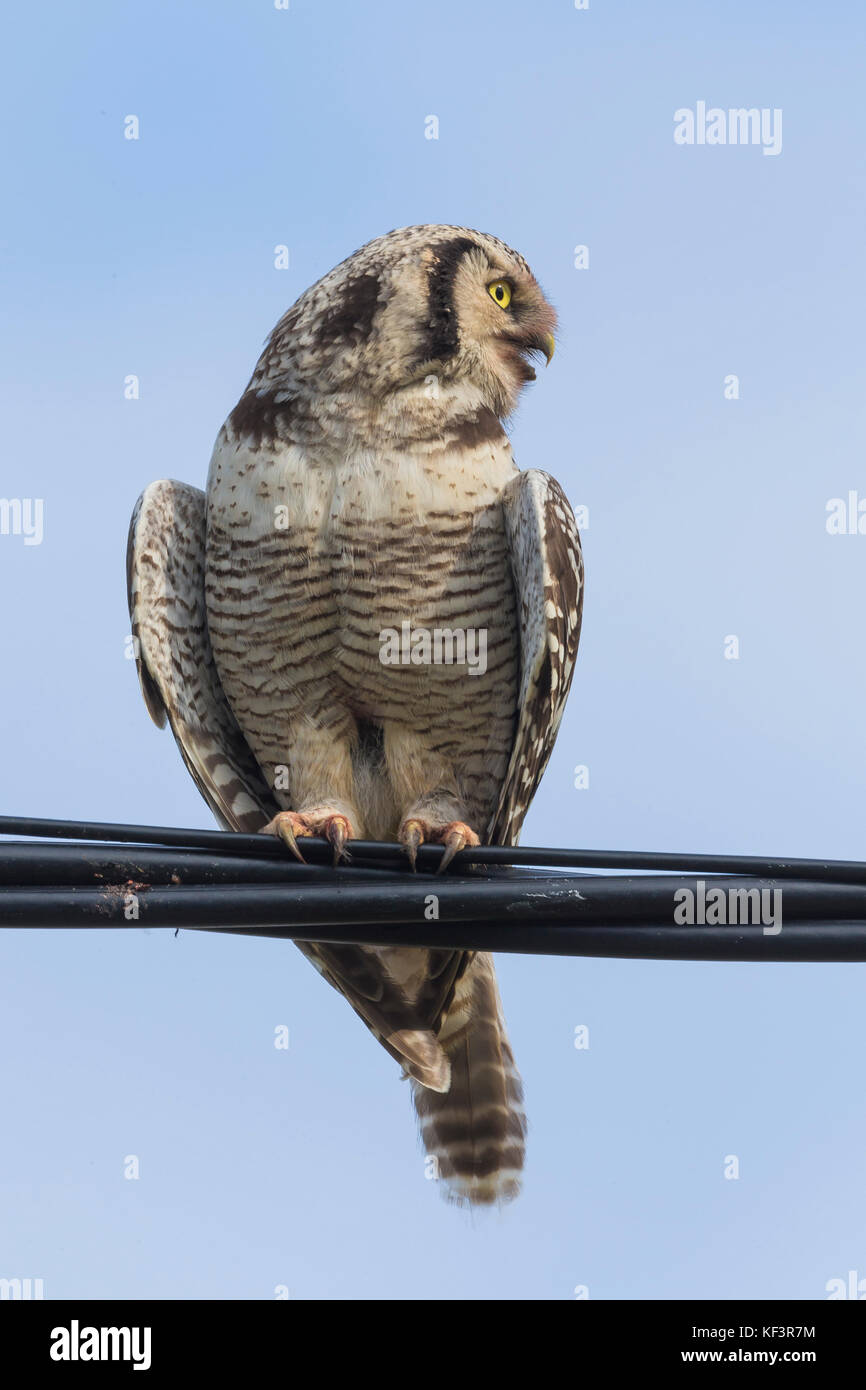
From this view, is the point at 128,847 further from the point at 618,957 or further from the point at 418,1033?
the point at 418,1033

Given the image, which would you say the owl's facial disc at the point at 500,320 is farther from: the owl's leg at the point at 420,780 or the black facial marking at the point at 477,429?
the owl's leg at the point at 420,780

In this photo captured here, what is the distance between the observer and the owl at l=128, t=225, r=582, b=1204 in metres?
5.41

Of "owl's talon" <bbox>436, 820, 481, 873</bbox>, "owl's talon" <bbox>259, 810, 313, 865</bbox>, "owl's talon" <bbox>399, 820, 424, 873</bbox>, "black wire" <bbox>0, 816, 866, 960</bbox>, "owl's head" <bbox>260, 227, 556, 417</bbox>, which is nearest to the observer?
"black wire" <bbox>0, 816, 866, 960</bbox>

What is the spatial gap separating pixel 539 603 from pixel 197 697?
1627mm

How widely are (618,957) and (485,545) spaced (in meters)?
2.56

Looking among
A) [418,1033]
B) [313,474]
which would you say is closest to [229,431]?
[313,474]

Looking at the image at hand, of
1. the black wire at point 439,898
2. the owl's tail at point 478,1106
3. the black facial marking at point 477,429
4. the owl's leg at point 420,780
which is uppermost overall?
the black facial marking at point 477,429

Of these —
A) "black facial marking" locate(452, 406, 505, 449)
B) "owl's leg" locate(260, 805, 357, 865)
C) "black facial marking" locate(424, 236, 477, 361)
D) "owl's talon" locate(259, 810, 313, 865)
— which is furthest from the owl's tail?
"black facial marking" locate(424, 236, 477, 361)

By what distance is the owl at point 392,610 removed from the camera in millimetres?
5410

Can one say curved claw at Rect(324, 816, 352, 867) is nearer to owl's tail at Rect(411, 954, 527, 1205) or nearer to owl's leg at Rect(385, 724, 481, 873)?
owl's leg at Rect(385, 724, 481, 873)

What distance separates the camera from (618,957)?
3.22m

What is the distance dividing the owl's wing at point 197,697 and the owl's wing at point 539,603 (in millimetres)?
878

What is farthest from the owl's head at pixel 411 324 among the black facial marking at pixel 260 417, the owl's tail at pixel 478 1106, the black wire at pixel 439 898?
the black wire at pixel 439 898

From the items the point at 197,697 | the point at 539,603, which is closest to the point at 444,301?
the point at 539,603
